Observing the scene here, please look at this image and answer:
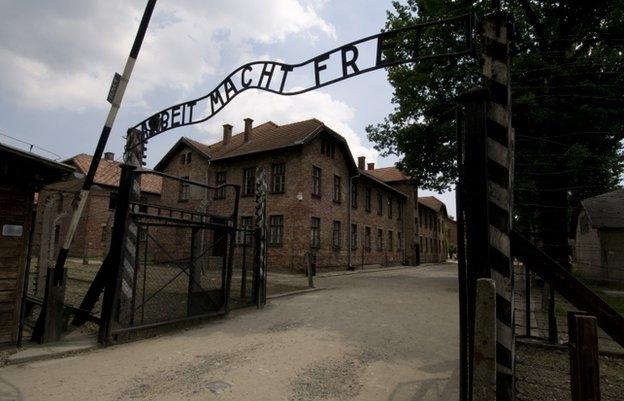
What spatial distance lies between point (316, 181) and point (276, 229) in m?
3.75

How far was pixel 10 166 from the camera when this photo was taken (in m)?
5.54

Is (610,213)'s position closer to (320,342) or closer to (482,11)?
(482,11)

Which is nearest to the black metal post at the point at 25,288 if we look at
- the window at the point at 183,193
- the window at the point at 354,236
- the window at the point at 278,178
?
the window at the point at 278,178

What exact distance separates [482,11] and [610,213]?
14.6 metres

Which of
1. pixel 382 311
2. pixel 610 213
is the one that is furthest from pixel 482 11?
pixel 610 213

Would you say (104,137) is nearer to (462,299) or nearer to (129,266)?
(129,266)

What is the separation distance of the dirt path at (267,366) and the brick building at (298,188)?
12.8 m

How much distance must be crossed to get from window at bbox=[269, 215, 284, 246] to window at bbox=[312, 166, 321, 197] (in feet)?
8.43

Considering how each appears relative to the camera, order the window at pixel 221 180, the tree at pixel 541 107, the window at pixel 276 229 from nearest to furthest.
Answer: the tree at pixel 541 107, the window at pixel 276 229, the window at pixel 221 180

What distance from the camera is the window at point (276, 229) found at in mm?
21953

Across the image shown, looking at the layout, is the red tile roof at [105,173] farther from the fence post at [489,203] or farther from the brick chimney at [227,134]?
the fence post at [489,203]

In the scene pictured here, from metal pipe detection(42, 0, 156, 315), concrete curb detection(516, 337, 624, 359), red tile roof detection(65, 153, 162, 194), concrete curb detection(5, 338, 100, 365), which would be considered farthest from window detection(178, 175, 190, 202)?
concrete curb detection(516, 337, 624, 359)

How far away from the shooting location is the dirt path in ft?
13.5

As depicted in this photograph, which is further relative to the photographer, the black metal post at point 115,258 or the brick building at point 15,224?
the black metal post at point 115,258
